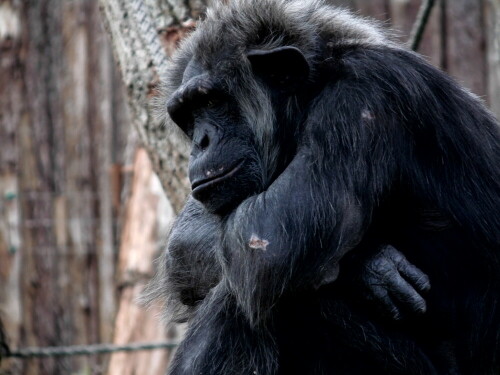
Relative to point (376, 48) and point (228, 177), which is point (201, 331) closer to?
point (228, 177)

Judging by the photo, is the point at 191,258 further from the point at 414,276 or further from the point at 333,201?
the point at 414,276

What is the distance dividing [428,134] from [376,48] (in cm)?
50

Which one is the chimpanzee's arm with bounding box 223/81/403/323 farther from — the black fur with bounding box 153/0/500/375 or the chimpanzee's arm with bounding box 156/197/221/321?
the chimpanzee's arm with bounding box 156/197/221/321

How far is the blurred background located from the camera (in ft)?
26.3

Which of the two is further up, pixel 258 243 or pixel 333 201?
pixel 333 201

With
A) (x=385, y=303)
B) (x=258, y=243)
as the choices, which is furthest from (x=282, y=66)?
(x=385, y=303)

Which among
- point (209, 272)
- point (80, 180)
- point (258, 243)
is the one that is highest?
point (258, 243)

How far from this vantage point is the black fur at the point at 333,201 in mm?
3910

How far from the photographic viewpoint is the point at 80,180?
50.9 feet

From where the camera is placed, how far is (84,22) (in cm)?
1558

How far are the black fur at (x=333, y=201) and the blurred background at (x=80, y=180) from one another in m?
2.07

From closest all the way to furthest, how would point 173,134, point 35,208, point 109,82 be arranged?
point 173,134, point 35,208, point 109,82

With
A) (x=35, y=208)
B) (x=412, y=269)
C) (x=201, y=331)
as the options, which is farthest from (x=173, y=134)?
(x=35, y=208)

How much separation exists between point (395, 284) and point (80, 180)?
12.1 m
